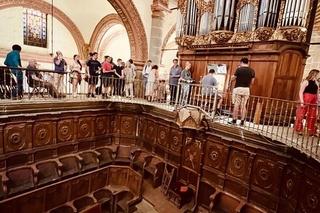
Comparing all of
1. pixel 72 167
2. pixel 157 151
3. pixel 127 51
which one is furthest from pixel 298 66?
pixel 127 51

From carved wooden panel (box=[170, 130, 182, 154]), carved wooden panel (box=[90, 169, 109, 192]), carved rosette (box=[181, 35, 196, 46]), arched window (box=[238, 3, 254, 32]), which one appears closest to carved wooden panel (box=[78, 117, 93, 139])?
carved wooden panel (box=[90, 169, 109, 192])

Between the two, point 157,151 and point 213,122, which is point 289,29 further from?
point 157,151

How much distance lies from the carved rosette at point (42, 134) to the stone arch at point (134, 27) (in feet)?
13.5

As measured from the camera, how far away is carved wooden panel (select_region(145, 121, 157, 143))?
22.4ft

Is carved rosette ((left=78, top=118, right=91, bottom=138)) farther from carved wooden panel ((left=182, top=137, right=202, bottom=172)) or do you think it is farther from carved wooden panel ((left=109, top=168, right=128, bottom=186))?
carved wooden panel ((left=182, top=137, right=202, bottom=172))

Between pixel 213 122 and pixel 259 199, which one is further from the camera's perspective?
pixel 213 122

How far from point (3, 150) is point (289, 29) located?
7.58 metres

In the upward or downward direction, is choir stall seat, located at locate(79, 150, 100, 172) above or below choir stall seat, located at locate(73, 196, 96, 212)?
above

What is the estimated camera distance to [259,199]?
173 inches

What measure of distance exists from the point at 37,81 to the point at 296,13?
691cm

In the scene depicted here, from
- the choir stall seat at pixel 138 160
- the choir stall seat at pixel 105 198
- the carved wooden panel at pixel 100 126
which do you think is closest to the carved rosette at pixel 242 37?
the choir stall seat at pixel 138 160

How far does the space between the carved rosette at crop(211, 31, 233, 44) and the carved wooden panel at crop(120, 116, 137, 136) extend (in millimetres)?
3903

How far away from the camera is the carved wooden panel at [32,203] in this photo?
432cm

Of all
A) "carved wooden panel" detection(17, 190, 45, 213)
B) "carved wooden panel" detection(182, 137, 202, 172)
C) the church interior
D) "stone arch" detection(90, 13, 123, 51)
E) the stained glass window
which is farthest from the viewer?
"stone arch" detection(90, 13, 123, 51)
